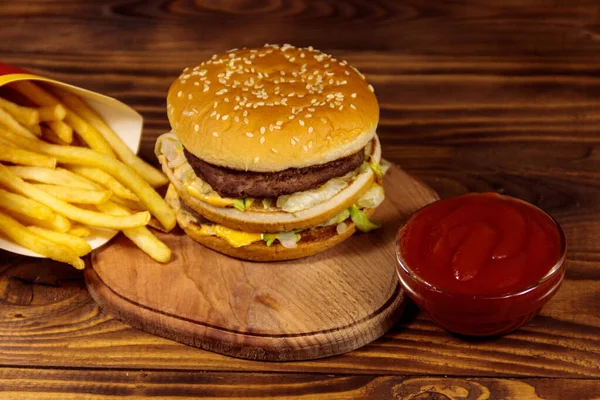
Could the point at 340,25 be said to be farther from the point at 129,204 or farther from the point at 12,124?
the point at 12,124

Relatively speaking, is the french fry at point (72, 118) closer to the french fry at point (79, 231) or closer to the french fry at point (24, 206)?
the french fry at point (79, 231)

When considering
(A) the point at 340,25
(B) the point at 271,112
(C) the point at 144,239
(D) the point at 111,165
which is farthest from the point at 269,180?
(A) the point at 340,25

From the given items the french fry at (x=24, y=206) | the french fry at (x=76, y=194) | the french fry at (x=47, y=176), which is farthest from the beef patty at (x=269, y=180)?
the french fry at (x=24, y=206)

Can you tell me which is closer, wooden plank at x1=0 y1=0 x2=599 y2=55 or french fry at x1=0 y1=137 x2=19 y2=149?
french fry at x1=0 y1=137 x2=19 y2=149

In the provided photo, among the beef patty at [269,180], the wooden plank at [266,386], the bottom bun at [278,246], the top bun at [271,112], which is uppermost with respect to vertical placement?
the top bun at [271,112]

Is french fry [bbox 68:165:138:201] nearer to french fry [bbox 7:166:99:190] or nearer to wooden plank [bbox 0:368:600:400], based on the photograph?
french fry [bbox 7:166:99:190]

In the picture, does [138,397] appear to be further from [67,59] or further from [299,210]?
[67,59]

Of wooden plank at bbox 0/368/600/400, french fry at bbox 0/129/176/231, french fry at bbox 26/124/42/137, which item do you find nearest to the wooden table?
wooden plank at bbox 0/368/600/400
